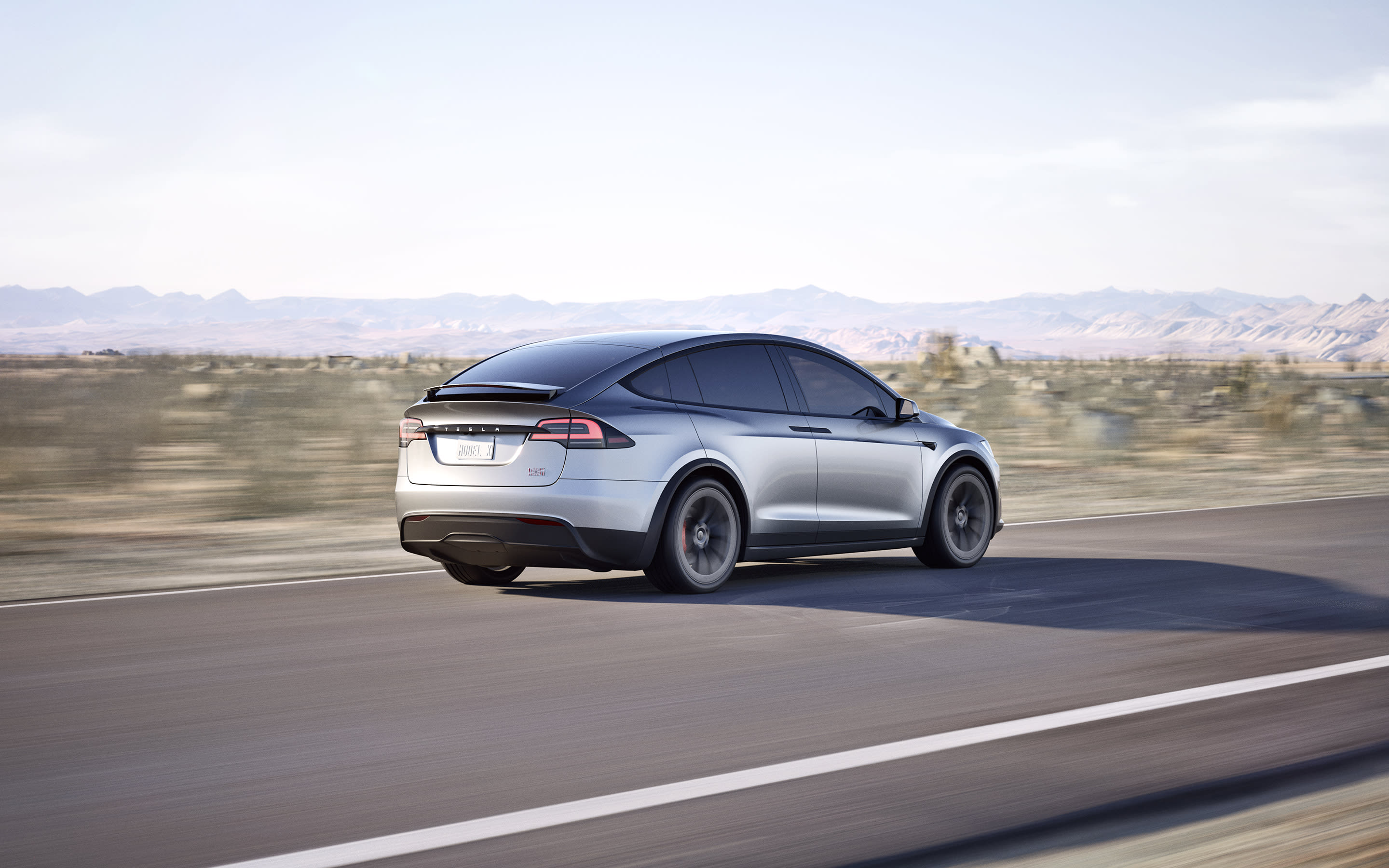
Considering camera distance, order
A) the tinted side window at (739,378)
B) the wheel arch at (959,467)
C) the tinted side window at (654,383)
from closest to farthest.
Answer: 1. the tinted side window at (654,383)
2. the tinted side window at (739,378)
3. the wheel arch at (959,467)

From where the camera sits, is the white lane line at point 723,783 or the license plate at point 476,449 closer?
the white lane line at point 723,783

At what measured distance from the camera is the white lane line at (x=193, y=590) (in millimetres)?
9523

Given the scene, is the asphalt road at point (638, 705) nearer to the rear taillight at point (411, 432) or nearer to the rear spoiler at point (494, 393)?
the rear taillight at point (411, 432)

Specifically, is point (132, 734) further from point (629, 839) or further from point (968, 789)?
point (968, 789)

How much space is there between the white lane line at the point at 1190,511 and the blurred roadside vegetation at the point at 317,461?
51 centimetres

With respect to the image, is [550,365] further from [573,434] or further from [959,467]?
[959,467]

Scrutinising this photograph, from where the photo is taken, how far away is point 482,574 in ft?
33.1

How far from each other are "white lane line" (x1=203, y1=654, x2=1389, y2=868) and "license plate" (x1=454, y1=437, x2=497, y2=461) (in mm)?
3997

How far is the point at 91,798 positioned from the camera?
500 cm

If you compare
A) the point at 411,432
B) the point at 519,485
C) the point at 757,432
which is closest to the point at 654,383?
the point at 757,432

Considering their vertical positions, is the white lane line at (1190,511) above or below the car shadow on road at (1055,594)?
below

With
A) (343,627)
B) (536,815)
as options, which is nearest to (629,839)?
(536,815)

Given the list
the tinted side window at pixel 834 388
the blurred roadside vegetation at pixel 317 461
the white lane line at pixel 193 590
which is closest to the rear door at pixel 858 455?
the tinted side window at pixel 834 388

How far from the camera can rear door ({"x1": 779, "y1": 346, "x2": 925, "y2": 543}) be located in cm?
1017
